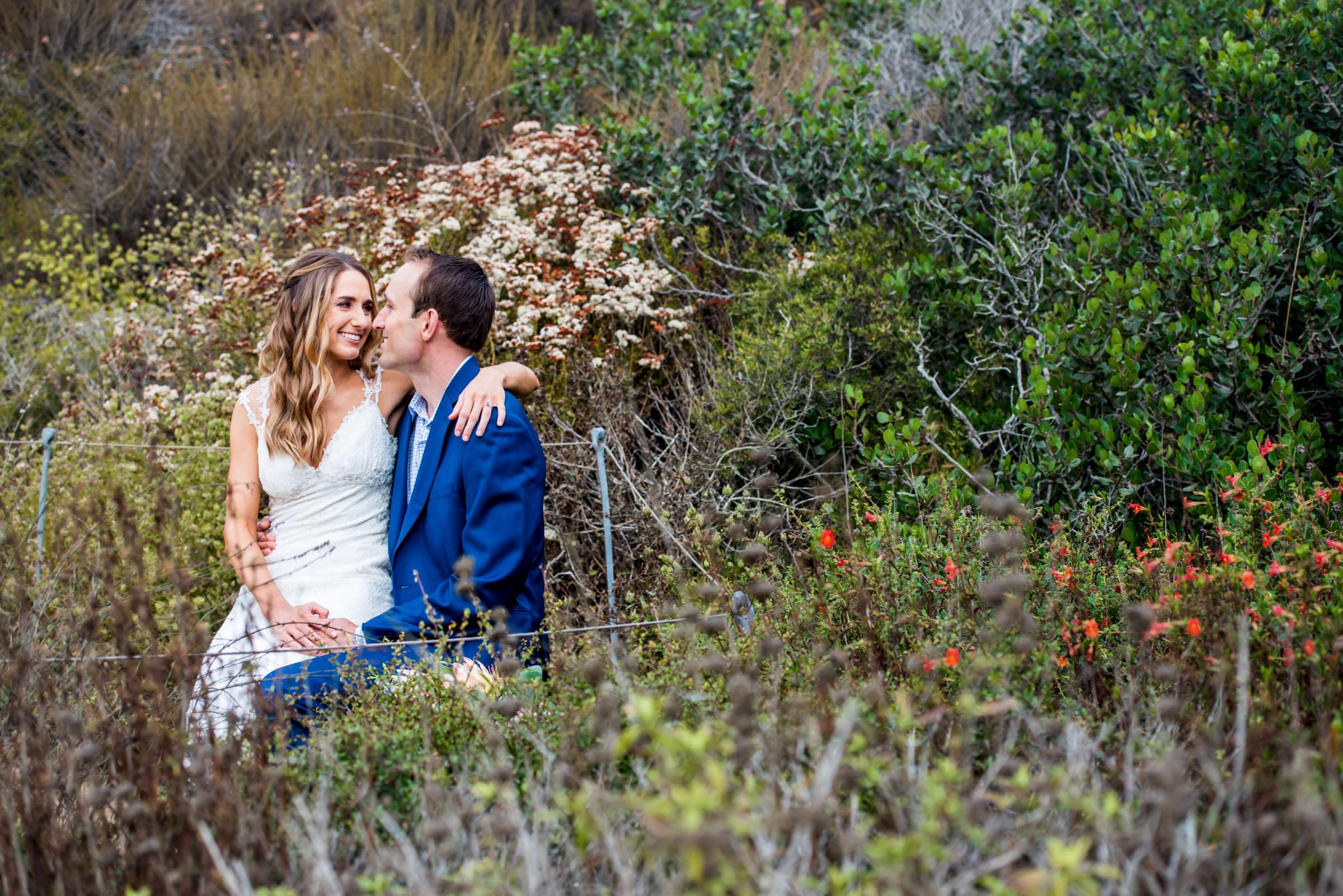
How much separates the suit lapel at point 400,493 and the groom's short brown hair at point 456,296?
1.14ft

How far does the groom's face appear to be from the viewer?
3500mm

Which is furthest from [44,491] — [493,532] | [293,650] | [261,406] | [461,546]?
[293,650]

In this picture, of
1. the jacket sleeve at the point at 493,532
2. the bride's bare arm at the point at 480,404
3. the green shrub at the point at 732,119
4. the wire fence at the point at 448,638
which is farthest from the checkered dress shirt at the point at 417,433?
the green shrub at the point at 732,119

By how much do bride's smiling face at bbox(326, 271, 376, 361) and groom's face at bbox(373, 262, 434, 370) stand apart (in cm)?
25

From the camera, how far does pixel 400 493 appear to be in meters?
3.59

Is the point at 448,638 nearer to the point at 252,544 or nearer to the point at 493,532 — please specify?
the point at 493,532

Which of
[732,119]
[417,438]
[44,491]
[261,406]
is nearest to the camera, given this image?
[417,438]

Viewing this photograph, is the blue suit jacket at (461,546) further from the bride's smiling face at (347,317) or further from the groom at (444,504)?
the bride's smiling face at (347,317)

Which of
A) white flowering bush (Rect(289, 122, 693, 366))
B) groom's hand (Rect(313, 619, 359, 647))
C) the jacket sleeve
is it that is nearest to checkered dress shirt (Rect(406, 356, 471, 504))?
the jacket sleeve

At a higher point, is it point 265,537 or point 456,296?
point 456,296

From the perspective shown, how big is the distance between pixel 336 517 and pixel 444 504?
1.65ft

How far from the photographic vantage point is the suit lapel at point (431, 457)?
3424 millimetres

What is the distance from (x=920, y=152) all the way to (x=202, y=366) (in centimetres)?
370

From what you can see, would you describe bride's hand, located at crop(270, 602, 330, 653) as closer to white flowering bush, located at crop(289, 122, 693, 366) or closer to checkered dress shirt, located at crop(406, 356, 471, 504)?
checkered dress shirt, located at crop(406, 356, 471, 504)
